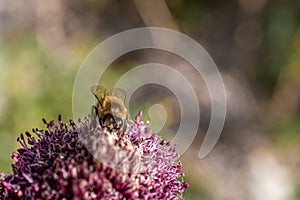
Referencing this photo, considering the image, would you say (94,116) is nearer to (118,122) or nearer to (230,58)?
(118,122)

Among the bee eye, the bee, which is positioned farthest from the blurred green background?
the bee eye

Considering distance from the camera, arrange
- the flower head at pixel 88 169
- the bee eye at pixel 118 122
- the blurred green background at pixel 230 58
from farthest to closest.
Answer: the blurred green background at pixel 230 58 < the bee eye at pixel 118 122 < the flower head at pixel 88 169

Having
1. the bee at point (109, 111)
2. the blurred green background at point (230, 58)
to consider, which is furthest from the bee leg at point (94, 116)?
the blurred green background at point (230, 58)

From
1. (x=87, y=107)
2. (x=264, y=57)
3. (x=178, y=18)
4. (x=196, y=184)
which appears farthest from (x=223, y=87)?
(x=87, y=107)

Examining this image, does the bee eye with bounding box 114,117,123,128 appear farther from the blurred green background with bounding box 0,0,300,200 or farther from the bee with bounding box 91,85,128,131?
the blurred green background with bounding box 0,0,300,200

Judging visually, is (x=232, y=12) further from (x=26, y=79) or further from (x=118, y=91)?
(x=118, y=91)

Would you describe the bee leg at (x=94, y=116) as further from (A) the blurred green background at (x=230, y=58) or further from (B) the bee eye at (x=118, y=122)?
(A) the blurred green background at (x=230, y=58)

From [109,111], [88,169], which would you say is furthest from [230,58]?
[88,169]

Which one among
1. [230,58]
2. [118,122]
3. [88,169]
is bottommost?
[88,169]
